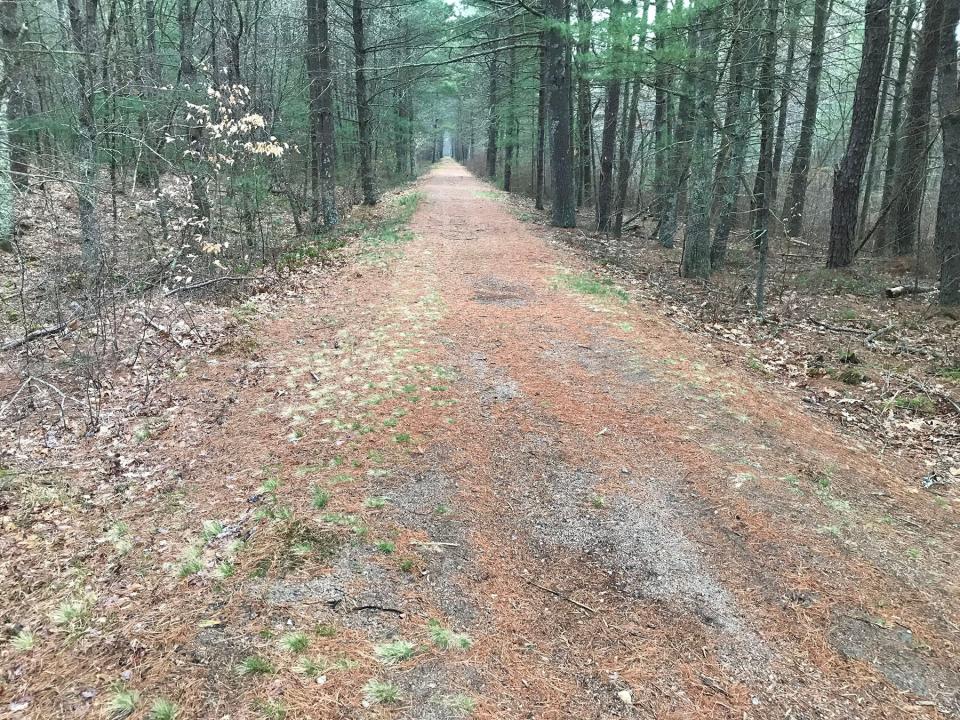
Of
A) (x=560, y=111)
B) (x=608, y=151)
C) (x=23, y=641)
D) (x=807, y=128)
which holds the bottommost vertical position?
(x=23, y=641)

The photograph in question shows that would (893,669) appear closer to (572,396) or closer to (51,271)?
(572,396)

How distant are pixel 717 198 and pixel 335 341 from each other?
→ 29.8 ft

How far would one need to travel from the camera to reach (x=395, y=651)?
289 cm

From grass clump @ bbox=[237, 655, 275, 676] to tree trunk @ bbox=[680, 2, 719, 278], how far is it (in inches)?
359

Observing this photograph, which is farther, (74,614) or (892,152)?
(892,152)

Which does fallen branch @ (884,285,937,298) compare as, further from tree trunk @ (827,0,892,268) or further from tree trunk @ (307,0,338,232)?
tree trunk @ (307,0,338,232)

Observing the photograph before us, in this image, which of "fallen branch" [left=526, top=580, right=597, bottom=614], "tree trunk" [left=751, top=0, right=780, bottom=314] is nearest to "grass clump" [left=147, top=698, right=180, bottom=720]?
"fallen branch" [left=526, top=580, right=597, bottom=614]

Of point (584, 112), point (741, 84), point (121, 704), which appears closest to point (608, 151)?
point (584, 112)

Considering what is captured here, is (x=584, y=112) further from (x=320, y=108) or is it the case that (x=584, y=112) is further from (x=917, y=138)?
(x=917, y=138)

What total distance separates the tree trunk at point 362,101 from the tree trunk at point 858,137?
11577 millimetres

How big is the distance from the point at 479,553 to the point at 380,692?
1098 millimetres

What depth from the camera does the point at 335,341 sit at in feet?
24.1

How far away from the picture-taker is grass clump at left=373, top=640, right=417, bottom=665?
285 centimetres

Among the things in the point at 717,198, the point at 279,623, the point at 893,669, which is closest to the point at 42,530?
the point at 279,623
